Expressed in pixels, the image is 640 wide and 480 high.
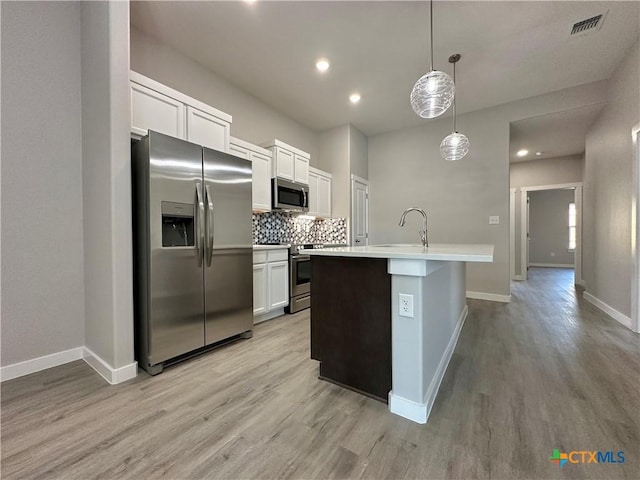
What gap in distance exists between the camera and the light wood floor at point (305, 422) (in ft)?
3.91

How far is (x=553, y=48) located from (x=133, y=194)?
448 centimetres

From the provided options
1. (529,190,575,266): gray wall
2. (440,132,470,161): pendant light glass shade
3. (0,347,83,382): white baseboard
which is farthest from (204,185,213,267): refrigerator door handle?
(529,190,575,266): gray wall

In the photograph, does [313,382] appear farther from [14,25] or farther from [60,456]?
[14,25]

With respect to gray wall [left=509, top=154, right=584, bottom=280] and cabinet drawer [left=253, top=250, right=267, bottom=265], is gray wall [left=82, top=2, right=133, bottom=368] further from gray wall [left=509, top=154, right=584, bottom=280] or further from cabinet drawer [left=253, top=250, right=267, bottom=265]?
gray wall [left=509, top=154, right=584, bottom=280]

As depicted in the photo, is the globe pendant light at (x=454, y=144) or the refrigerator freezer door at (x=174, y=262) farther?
the globe pendant light at (x=454, y=144)

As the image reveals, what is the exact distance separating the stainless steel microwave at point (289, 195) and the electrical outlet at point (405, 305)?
2.61 meters

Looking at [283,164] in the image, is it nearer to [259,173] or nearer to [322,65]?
[259,173]

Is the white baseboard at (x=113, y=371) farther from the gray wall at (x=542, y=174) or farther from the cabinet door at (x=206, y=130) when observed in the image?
the gray wall at (x=542, y=174)

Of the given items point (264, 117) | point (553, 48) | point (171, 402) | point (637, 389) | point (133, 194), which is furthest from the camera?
point (264, 117)

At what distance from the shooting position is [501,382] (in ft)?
6.21

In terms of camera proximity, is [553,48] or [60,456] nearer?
[60,456]

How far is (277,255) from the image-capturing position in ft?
11.1

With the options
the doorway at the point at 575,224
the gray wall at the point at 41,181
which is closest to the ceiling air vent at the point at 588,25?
the doorway at the point at 575,224

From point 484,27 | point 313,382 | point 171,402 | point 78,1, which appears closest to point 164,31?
point 78,1
